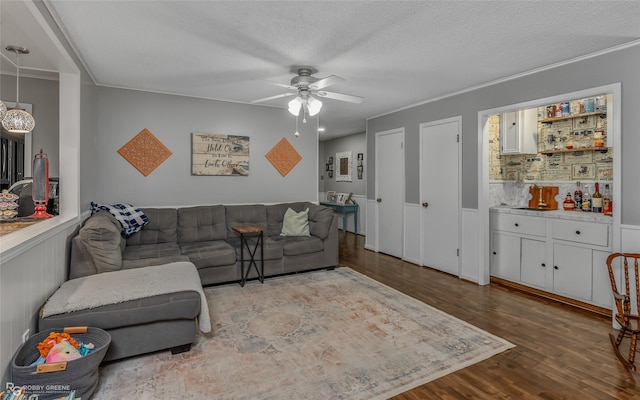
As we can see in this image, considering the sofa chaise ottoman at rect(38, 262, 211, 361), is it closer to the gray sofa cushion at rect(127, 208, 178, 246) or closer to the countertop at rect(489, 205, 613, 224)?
the gray sofa cushion at rect(127, 208, 178, 246)

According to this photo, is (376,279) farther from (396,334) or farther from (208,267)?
(208,267)

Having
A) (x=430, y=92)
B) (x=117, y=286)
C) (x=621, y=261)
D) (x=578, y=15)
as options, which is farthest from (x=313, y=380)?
(x=430, y=92)

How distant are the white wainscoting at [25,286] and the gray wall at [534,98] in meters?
4.28

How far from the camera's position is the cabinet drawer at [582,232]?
3.13 metres

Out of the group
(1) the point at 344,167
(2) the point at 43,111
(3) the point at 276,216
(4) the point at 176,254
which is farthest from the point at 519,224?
(2) the point at 43,111

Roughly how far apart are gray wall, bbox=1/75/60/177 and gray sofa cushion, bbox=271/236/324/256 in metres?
2.70

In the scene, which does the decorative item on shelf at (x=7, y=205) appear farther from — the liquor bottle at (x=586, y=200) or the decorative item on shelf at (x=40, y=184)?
the liquor bottle at (x=586, y=200)

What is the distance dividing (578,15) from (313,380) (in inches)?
122

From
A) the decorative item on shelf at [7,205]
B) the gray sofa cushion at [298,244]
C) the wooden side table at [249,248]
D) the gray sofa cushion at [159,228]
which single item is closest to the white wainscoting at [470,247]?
the gray sofa cushion at [298,244]

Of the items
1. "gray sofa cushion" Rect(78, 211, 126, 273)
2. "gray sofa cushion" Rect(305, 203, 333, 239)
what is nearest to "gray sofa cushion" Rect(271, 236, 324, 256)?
"gray sofa cushion" Rect(305, 203, 333, 239)

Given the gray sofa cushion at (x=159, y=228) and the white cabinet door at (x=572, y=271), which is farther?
the gray sofa cushion at (x=159, y=228)

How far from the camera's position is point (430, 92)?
4.32 meters

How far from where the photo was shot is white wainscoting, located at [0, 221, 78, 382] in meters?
1.69

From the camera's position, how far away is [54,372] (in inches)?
66.7
